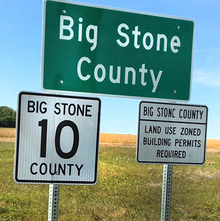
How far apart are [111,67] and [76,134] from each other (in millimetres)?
851

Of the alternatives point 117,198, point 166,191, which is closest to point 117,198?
point 117,198

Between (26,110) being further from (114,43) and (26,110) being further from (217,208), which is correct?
(217,208)

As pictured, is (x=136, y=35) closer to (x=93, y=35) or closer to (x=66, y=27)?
(x=93, y=35)

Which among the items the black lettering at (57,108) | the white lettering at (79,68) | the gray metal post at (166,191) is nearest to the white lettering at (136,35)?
the white lettering at (79,68)

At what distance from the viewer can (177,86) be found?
11.1ft

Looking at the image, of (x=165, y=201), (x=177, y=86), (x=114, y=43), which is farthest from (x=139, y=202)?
(x=114, y=43)

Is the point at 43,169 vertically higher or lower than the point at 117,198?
higher

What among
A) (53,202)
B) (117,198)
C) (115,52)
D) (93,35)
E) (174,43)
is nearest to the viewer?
(53,202)

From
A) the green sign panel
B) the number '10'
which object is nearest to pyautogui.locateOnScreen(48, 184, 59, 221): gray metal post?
the number '10'

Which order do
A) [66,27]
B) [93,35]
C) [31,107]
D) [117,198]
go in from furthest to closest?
1. [117,198]
2. [93,35]
3. [66,27]
4. [31,107]

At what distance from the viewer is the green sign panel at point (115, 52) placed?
2797mm

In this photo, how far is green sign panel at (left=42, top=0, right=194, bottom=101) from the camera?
110 inches

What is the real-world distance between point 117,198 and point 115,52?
6840 millimetres

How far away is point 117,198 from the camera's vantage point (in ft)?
29.7
